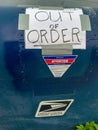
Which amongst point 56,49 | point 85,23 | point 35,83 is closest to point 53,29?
point 56,49

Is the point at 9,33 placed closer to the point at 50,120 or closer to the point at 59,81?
the point at 59,81

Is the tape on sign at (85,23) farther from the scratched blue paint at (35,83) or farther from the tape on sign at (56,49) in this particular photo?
the tape on sign at (56,49)

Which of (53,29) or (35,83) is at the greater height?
(53,29)

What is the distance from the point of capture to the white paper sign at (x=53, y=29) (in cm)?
202

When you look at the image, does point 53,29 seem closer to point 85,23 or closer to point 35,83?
point 85,23

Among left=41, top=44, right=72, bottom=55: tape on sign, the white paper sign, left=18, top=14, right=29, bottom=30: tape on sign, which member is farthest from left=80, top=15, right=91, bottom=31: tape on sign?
left=18, top=14, right=29, bottom=30: tape on sign

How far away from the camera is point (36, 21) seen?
2035 mm

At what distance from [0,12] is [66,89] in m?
0.73

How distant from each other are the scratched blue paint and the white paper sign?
5cm

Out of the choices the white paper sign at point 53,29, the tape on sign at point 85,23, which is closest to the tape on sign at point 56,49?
the white paper sign at point 53,29

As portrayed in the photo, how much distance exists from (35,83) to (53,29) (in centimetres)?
41

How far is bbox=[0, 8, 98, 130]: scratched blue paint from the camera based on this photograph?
6.60ft

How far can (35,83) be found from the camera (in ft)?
6.94

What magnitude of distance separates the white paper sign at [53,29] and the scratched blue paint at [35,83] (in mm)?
54
